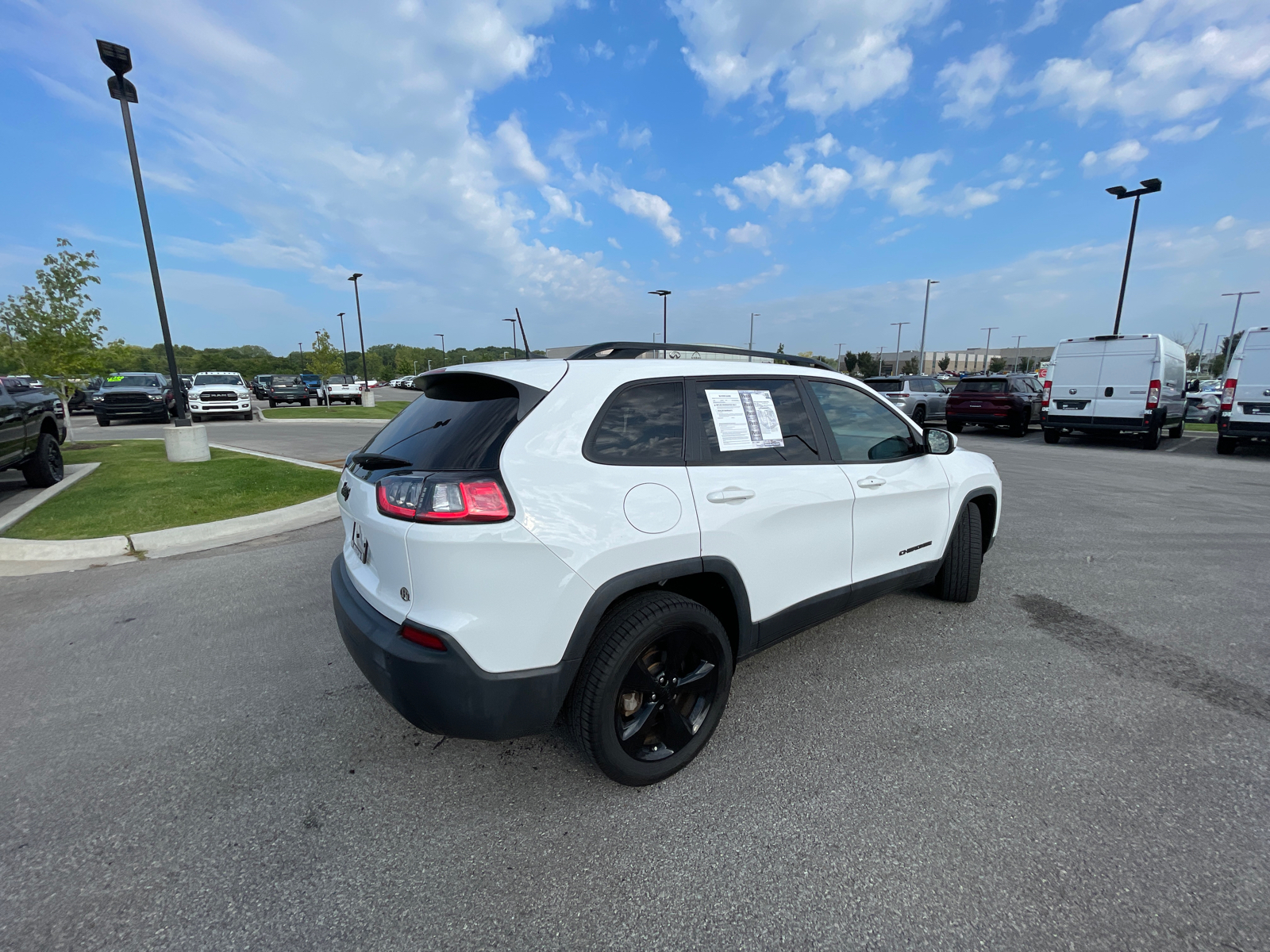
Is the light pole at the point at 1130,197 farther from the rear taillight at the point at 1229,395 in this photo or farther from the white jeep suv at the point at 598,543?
the white jeep suv at the point at 598,543

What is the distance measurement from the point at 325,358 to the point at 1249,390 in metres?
41.4

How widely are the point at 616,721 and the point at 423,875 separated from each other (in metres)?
0.79

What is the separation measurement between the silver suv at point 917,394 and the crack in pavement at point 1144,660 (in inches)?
595

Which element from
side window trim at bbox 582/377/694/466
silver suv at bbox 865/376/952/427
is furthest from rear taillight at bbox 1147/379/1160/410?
side window trim at bbox 582/377/694/466

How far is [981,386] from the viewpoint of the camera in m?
16.9

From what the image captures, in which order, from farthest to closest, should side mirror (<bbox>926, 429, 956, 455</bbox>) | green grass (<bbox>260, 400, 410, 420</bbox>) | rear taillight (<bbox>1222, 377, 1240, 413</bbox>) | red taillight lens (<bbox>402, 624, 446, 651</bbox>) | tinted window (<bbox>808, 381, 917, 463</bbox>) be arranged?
green grass (<bbox>260, 400, 410, 420</bbox>) → rear taillight (<bbox>1222, 377, 1240, 413</bbox>) → side mirror (<bbox>926, 429, 956, 455</bbox>) → tinted window (<bbox>808, 381, 917, 463</bbox>) → red taillight lens (<bbox>402, 624, 446, 651</bbox>)

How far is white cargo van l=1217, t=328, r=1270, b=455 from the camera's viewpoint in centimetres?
1165

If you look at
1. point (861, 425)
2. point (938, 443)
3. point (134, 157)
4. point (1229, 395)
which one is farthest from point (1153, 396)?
point (134, 157)

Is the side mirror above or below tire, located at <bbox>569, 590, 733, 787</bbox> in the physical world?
above

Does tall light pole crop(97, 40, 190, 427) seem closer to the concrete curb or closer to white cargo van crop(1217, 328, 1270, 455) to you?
the concrete curb

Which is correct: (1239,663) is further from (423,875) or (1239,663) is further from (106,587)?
(106,587)

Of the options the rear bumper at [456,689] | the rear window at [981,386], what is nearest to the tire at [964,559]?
the rear bumper at [456,689]

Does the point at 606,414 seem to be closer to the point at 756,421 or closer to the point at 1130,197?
the point at 756,421

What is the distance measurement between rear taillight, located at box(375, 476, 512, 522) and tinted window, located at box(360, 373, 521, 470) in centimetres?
9
